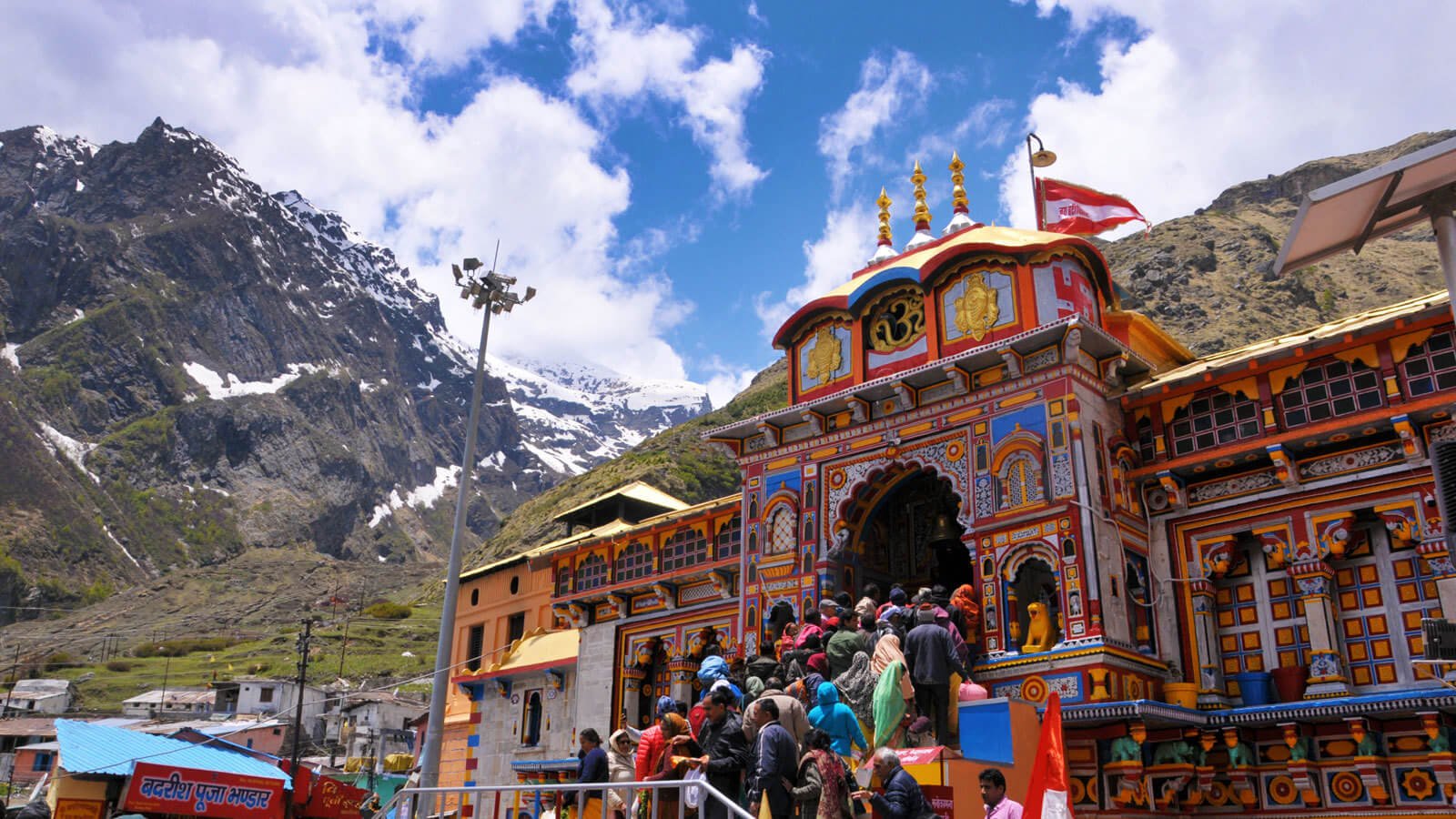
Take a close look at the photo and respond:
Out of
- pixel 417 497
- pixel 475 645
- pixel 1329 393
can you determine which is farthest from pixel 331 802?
pixel 417 497

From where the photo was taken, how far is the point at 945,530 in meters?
19.1

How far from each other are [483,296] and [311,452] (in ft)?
485

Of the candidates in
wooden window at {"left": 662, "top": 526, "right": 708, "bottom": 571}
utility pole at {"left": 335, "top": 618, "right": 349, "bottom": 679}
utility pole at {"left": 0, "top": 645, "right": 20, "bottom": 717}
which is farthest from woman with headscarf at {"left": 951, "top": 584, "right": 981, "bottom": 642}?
utility pole at {"left": 335, "top": 618, "right": 349, "bottom": 679}

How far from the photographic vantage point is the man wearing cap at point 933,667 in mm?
13289

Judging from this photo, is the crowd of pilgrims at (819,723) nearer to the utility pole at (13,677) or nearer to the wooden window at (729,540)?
the wooden window at (729,540)

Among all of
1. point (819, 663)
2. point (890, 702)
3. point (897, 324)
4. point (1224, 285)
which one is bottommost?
point (890, 702)

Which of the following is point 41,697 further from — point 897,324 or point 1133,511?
point 1133,511

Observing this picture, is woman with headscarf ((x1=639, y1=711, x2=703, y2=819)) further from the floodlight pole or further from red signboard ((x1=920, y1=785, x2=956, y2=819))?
the floodlight pole

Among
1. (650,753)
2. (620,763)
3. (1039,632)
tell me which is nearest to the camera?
(650,753)

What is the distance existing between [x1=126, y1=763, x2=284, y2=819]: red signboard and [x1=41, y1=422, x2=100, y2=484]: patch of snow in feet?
435

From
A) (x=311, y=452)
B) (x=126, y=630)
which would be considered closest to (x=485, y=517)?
(x=311, y=452)

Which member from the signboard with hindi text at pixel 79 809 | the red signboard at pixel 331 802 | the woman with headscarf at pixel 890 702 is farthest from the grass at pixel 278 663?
the woman with headscarf at pixel 890 702

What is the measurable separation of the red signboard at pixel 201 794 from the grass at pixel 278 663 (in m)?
64.2

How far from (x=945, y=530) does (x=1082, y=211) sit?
7.15m
